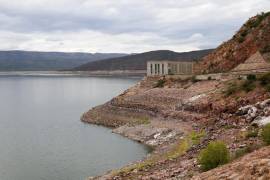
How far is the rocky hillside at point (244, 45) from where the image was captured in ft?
222

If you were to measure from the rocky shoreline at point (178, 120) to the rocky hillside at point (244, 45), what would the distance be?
356 inches

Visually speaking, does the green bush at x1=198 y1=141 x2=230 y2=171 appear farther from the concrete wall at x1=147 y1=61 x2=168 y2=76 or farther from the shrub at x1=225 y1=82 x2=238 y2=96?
the concrete wall at x1=147 y1=61 x2=168 y2=76

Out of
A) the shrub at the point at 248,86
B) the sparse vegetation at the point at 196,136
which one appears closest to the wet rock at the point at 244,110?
the sparse vegetation at the point at 196,136

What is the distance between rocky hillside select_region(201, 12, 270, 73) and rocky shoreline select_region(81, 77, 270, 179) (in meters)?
9.04

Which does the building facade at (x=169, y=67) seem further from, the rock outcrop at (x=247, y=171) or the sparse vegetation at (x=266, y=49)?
the rock outcrop at (x=247, y=171)

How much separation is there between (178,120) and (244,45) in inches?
958

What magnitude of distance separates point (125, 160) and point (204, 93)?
19371mm

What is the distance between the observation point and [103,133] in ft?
171

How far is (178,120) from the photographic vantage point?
49344 millimetres

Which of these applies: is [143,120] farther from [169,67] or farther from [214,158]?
[214,158]

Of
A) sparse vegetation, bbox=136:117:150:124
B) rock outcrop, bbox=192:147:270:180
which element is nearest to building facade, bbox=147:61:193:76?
sparse vegetation, bbox=136:117:150:124

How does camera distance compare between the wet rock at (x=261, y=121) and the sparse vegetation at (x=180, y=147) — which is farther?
the sparse vegetation at (x=180, y=147)

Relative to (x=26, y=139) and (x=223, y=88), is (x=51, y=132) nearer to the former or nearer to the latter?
(x=26, y=139)

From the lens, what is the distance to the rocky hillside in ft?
222
